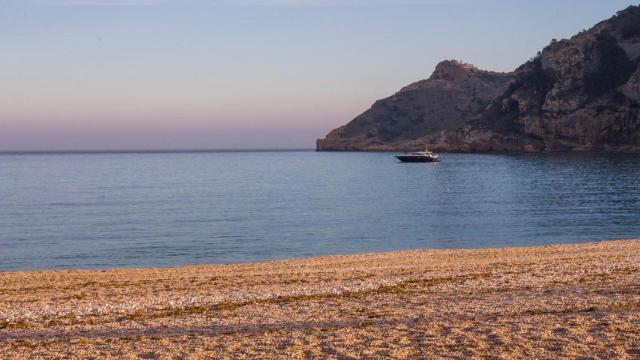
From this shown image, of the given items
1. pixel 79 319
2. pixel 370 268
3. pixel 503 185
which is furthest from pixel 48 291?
pixel 503 185

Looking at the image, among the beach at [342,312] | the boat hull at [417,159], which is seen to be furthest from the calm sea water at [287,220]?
the boat hull at [417,159]

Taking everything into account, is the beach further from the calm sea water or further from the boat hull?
the boat hull

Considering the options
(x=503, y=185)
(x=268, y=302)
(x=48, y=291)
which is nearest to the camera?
(x=268, y=302)

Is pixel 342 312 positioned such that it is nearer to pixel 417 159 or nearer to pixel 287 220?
pixel 287 220

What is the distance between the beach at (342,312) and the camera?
12625 millimetres

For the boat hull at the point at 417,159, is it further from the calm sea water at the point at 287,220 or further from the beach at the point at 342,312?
the beach at the point at 342,312

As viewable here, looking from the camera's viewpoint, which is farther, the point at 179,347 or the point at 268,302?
the point at 268,302

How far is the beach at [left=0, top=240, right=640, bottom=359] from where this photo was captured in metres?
12.6

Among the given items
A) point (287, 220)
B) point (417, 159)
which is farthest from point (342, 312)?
point (417, 159)

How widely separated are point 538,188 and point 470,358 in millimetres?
76625

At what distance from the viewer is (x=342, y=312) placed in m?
16.2

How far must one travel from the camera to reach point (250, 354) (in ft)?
40.7

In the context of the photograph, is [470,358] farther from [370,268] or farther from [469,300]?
[370,268]

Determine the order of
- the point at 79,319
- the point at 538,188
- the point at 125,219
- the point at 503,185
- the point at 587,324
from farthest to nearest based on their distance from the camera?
the point at 503,185
the point at 538,188
the point at 125,219
the point at 79,319
the point at 587,324
